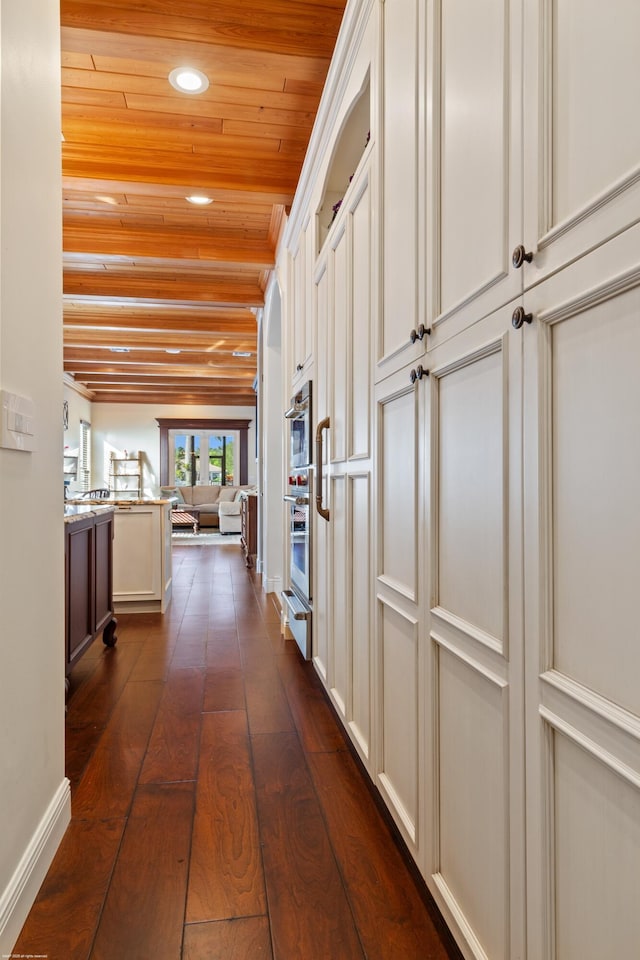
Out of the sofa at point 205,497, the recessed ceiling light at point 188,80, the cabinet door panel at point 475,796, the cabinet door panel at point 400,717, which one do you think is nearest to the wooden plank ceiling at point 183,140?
the recessed ceiling light at point 188,80

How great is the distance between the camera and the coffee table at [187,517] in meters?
11.2

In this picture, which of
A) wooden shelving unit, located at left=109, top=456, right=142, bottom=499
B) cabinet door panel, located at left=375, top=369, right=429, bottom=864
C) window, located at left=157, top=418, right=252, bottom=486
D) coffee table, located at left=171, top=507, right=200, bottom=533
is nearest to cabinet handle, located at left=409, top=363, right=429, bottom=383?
cabinet door panel, located at left=375, top=369, right=429, bottom=864

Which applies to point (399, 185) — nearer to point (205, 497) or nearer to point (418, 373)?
point (418, 373)

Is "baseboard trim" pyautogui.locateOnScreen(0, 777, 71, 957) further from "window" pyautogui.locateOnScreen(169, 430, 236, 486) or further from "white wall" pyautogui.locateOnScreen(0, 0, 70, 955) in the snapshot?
"window" pyautogui.locateOnScreen(169, 430, 236, 486)

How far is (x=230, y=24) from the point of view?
2.40m

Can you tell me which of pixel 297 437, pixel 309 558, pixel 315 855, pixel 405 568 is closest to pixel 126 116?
pixel 297 437

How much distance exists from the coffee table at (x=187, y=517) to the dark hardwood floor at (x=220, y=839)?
8413mm

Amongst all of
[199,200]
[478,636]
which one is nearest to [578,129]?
[478,636]

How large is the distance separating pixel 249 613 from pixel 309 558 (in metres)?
1.67

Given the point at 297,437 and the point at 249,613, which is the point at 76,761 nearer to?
the point at 297,437

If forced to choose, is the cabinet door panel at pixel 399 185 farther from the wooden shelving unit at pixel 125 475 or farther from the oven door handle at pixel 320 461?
the wooden shelving unit at pixel 125 475

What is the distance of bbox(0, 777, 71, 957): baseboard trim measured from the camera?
1174 millimetres

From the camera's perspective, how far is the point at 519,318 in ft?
2.84

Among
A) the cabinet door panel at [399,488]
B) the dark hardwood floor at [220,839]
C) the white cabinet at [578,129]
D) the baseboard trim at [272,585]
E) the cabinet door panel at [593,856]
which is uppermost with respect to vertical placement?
the white cabinet at [578,129]
